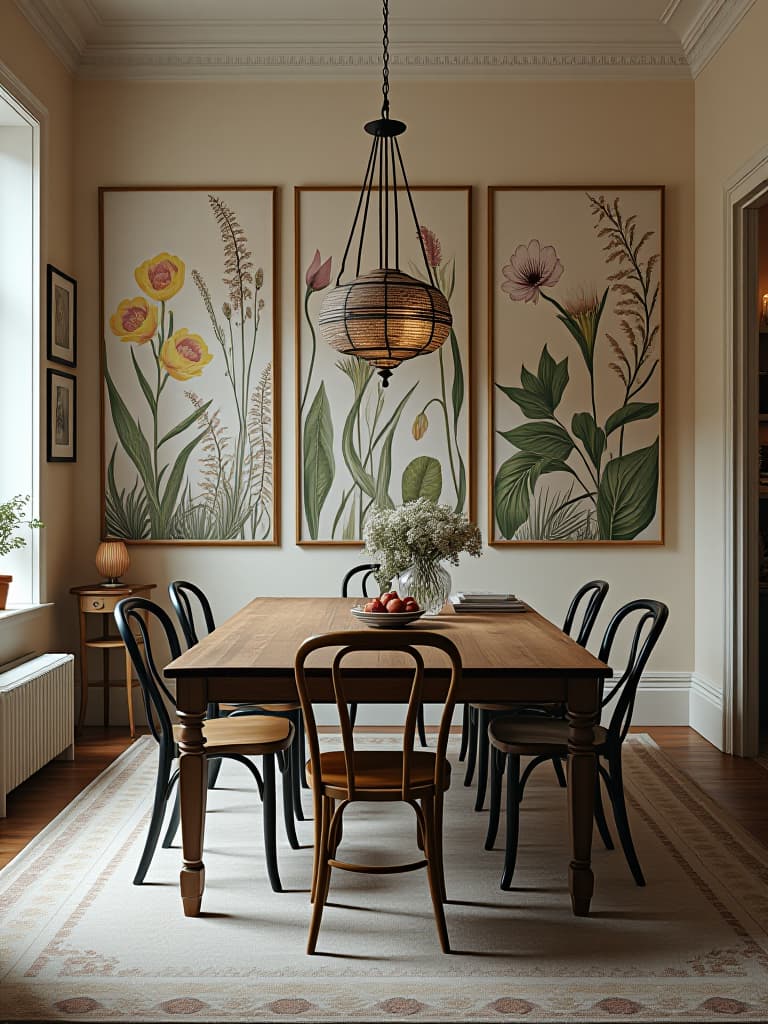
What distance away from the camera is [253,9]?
5.12 meters

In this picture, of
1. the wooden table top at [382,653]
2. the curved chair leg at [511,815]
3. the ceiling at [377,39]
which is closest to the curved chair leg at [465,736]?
the wooden table top at [382,653]

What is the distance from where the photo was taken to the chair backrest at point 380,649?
2498mm

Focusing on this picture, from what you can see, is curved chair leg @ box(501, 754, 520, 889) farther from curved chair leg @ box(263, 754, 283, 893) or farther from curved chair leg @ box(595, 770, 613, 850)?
curved chair leg @ box(263, 754, 283, 893)

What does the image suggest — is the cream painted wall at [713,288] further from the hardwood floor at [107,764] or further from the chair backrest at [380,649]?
the chair backrest at [380,649]

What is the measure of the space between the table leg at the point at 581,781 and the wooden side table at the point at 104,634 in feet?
9.06

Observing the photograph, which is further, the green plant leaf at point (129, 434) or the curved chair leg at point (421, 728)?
the green plant leaf at point (129, 434)

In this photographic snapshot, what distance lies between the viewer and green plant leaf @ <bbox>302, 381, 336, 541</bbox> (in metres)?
5.46

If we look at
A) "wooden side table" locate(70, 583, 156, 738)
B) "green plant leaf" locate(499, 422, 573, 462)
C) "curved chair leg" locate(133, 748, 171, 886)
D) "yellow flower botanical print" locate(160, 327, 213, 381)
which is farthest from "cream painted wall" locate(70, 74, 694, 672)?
"curved chair leg" locate(133, 748, 171, 886)

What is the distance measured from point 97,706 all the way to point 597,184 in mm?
3869

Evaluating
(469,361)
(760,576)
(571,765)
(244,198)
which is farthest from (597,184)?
(571,765)

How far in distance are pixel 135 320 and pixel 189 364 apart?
37cm

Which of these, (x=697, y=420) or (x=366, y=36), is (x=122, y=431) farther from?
(x=697, y=420)

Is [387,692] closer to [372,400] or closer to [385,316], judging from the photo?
[385,316]

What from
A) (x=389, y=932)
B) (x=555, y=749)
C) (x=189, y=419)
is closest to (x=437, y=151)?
(x=189, y=419)
